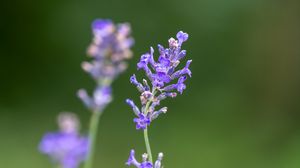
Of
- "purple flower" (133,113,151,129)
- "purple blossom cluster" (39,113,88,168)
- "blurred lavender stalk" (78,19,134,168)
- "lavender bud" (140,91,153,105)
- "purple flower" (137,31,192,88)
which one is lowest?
"purple flower" (133,113,151,129)

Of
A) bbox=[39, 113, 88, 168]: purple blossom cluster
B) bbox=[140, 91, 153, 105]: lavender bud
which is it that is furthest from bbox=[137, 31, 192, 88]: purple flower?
bbox=[39, 113, 88, 168]: purple blossom cluster

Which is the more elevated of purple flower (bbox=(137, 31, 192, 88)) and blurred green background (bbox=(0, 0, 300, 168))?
blurred green background (bbox=(0, 0, 300, 168))

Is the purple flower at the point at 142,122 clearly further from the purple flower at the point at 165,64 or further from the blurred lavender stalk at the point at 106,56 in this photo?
the blurred lavender stalk at the point at 106,56

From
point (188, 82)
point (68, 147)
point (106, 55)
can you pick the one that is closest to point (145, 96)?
point (106, 55)

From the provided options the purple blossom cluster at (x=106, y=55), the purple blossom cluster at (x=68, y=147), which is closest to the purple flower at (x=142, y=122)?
the purple blossom cluster at (x=106, y=55)

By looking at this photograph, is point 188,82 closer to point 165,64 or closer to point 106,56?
point 106,56

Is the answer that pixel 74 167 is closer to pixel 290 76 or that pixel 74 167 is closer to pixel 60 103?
pixel 60 103

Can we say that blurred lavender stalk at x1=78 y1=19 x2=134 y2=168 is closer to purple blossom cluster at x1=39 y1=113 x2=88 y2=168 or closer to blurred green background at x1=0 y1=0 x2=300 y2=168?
purple blossom cluster at x1=39 y1=113 x2=88 y2=168

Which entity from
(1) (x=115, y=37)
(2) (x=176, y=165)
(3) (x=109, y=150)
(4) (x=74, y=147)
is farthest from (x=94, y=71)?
(3) (x=109, y=150)

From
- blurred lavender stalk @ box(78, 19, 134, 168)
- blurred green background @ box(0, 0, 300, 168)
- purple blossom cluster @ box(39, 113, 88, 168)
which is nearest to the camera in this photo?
blurred lavender stalk @ box(78, 19, 134, 168)
